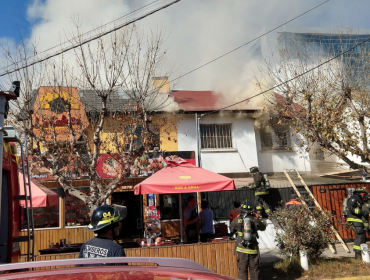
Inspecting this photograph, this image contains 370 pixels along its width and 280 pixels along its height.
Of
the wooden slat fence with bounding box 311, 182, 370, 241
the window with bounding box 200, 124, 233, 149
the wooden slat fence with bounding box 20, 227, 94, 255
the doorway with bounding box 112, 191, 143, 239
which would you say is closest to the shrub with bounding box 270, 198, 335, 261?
the wooden slat fence with bounding box 311, 182, 370, 241

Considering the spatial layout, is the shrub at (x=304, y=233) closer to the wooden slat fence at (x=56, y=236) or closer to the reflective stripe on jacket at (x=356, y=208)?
the reflective stripe on jacket at (x=356, y=208)

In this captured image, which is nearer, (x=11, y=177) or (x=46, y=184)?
(x=11, y=177)

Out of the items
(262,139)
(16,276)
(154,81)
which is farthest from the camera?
(262,139)

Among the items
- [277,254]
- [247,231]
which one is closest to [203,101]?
[277,254]

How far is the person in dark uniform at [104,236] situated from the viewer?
3.25m

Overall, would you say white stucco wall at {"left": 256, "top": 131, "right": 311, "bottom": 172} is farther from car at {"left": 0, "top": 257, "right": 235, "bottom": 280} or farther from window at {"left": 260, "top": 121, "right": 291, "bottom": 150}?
car at {"left": 0, "top": 257, "right": 235, "bottom": 280}

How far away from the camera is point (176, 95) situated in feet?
57.3

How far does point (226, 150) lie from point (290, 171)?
133 inches

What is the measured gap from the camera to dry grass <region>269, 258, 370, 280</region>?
735 cm

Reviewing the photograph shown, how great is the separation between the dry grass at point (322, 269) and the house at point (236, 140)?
7.25 m

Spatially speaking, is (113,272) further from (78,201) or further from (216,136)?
(216,136)

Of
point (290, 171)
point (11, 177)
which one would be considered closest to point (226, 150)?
point (290, 171)

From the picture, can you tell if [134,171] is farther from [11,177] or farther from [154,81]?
[11,177]

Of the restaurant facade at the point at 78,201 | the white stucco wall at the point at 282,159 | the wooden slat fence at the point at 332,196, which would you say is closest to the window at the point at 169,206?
the restaurant facade at the point at 78,201
